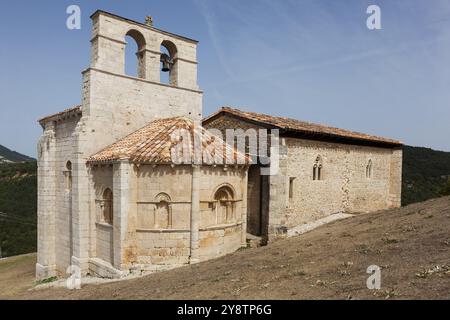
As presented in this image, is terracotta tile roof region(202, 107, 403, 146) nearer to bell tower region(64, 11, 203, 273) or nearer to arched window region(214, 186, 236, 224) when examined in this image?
bell tower region(64, 11, 203, 273)

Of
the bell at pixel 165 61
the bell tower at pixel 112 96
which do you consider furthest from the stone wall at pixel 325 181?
the bell tower at pixel 112 96

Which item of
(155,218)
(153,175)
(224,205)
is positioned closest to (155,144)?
(153,175)

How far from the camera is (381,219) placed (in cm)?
1282

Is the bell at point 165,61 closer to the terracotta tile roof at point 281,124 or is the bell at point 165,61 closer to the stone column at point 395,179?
the terracotta tile roof at point 281,124

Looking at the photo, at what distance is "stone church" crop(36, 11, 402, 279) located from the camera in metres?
10.7

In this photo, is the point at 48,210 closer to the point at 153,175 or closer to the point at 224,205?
the point at 153,175

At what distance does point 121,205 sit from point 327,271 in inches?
256

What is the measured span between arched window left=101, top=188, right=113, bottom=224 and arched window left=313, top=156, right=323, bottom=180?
9255 millimetres

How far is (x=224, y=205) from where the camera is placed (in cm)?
1204

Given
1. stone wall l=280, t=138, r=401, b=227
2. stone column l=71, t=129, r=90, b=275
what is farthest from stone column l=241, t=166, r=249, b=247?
stone column l=71, t=129, r=90, b=275

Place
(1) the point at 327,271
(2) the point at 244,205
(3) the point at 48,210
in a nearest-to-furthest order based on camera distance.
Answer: (1) the point at 327,271 → (2) the point at 244,205 → (3) the point at 48,210
